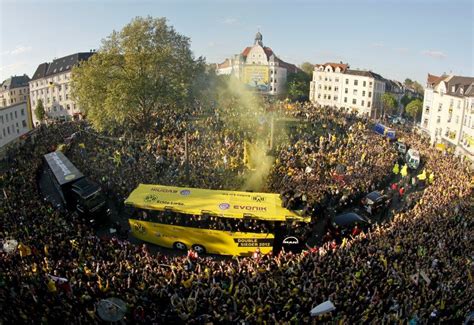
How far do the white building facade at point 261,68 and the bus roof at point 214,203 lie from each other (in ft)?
220

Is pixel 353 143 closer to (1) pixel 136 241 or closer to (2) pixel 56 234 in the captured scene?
(1) pixel 136 241

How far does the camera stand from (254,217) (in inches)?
672

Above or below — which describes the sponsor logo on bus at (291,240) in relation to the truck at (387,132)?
below

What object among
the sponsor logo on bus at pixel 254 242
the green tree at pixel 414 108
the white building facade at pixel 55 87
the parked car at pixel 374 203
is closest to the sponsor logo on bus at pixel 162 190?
the sponsor logo on bus at pixel 254 242

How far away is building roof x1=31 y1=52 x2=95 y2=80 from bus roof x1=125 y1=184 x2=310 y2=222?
66288 millimetres

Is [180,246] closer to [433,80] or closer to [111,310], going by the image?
[111,310]

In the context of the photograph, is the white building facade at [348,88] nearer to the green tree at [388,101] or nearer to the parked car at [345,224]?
the green tree at [388,101]

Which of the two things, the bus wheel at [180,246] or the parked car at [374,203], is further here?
the parked car at [374,203]

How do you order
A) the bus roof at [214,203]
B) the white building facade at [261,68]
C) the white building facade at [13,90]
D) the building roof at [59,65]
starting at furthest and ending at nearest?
1. the white building facade at [13,90]
2. the white building facade at [261,68]
3. the building roof at [59,65]
4. the bus roof at [214,203]

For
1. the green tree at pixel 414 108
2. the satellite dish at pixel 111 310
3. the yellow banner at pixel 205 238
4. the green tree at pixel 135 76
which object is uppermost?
the green tree at pixel 135 76

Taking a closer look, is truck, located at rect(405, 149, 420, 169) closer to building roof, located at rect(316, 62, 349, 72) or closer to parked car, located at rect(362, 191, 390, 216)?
parked car, located at rect(362, 191, 390, 216)

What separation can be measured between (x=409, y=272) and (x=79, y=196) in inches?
689

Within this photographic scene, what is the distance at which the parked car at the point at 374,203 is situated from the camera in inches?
928

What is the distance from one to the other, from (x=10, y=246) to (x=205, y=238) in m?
8.37
